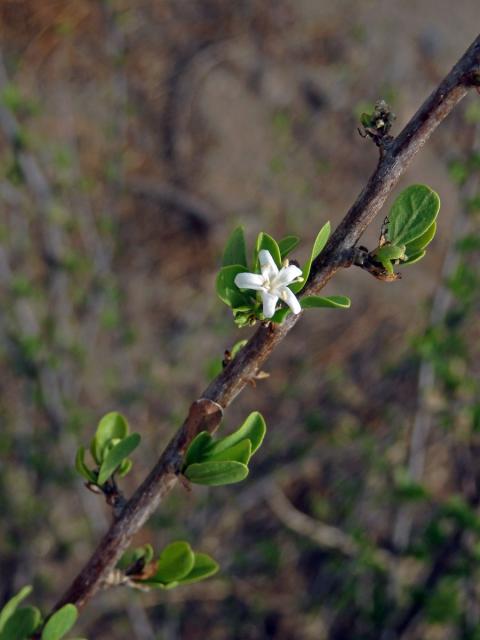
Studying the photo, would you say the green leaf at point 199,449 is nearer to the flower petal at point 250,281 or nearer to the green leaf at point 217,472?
the green leaf at point 217,472

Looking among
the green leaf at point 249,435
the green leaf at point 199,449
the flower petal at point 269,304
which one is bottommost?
the green leaf at point 199,449

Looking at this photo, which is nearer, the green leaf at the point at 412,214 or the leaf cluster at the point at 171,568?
the green leaf at the point at 412,214

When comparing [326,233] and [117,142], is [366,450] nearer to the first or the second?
[117,142]

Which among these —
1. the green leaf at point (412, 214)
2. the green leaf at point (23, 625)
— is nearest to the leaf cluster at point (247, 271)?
the green leaf at point (412, 214)

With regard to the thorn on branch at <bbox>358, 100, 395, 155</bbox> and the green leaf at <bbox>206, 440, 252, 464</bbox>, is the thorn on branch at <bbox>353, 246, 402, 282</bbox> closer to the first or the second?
the thorn on branch at <bbox>358, 100, 395, 155</bbox>

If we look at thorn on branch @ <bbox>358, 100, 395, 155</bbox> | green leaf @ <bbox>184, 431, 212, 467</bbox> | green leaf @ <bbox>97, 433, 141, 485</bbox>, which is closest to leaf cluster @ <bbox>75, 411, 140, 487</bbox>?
green leaf @ <bbox>97, 433, 141, 485</bbox>

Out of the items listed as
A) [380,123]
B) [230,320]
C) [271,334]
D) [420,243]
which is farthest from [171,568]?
[230,320]
